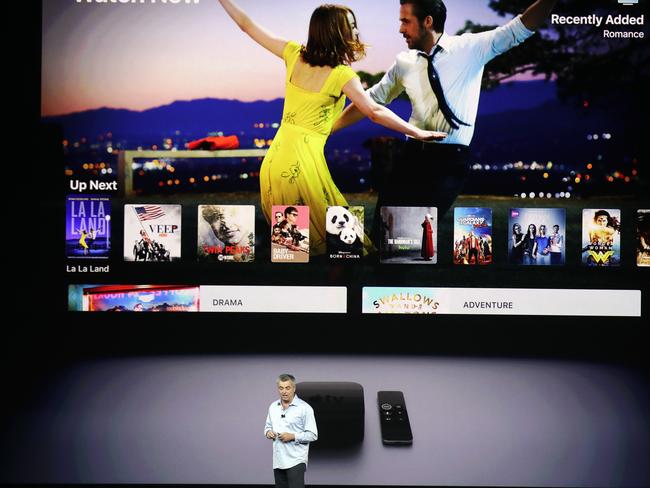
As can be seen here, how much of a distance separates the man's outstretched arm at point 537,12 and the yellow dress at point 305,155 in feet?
2.87

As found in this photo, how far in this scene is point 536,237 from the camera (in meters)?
3.34

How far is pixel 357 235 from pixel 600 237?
1178mm

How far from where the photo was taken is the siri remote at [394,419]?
100 inches

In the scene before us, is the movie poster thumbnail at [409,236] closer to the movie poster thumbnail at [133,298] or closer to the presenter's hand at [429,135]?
the presenter's hand at [429,135]

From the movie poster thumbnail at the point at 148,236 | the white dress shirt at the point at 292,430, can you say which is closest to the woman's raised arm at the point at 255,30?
the movie poster thumbnail at the point at 148,236

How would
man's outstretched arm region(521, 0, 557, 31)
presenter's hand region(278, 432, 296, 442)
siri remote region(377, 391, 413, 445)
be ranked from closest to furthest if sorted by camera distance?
presenter's hand region(278, 432, 296, 442) → siri remote region(377, 391, 413, 445) → man's outstretched arm region(521, 0, 557, 31)

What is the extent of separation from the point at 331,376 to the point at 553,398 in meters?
0.95

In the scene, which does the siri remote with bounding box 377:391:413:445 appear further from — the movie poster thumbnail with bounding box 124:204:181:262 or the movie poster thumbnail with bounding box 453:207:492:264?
the movie poster thumbnail with bounding box 124:204:181:262

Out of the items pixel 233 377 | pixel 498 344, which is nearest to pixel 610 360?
pixel 498 344

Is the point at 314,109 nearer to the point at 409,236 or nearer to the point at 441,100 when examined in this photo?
the point at 441,100

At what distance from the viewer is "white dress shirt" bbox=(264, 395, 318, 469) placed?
201cm

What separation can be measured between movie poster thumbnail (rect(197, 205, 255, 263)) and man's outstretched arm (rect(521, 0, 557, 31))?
1.67 metres

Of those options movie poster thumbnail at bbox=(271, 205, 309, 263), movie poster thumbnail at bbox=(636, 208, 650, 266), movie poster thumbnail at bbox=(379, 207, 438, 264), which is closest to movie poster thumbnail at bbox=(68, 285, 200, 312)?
movie poster thumbnail at bbox=(271, 205, 309, 263)

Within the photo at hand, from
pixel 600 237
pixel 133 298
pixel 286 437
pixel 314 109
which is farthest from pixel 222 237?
pixel 600 237
